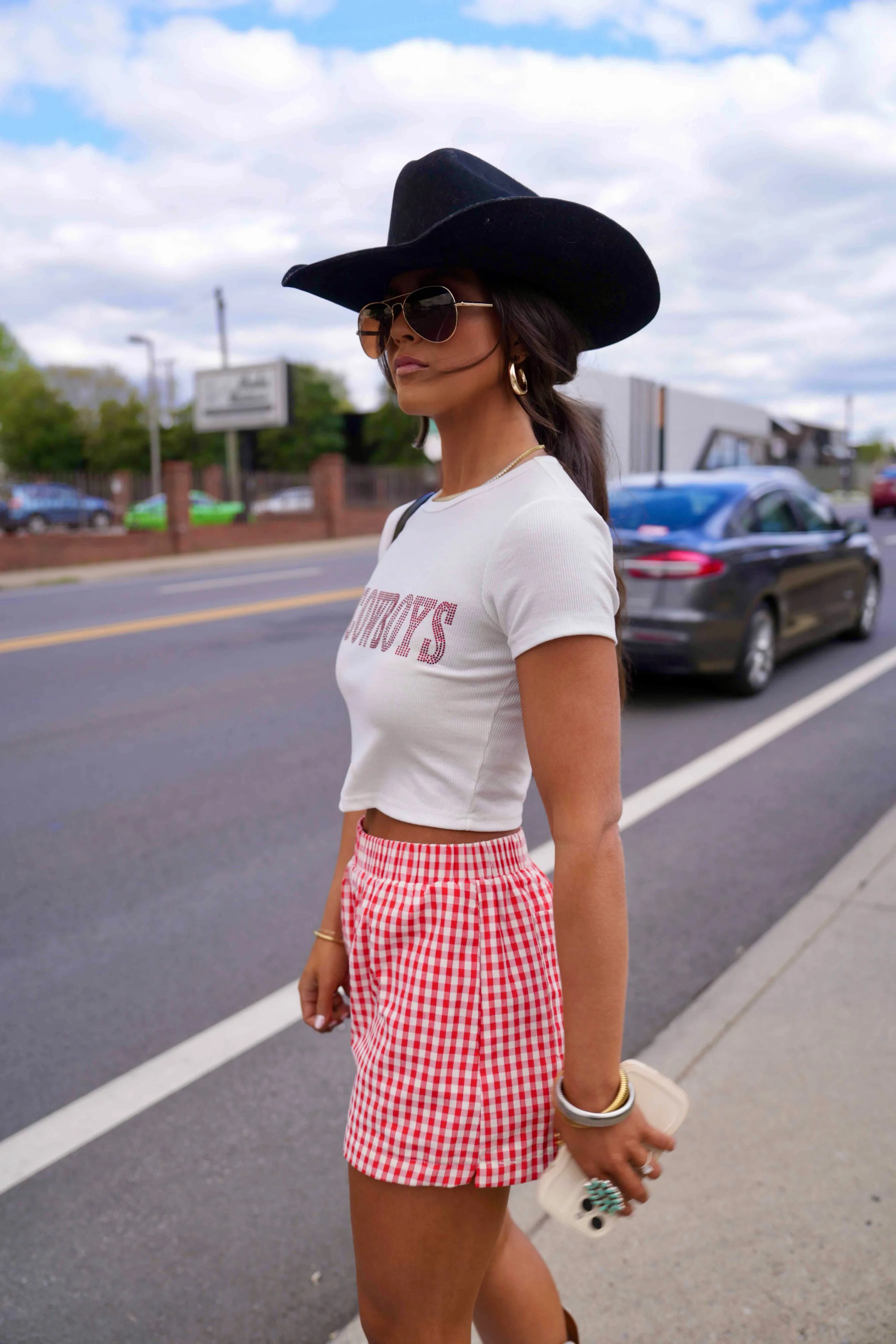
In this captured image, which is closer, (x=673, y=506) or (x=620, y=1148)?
(x=620, y=1148)

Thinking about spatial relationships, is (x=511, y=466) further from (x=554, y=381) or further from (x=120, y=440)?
(x=120, y=440)

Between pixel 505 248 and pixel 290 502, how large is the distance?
3131 cm

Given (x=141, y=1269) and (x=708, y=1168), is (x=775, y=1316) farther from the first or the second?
(x=141, y=1269)

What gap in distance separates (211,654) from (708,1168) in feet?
27.4

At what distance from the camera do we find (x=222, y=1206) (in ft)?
8.68

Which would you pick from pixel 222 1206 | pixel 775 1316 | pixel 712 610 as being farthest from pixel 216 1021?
pixel 712 610

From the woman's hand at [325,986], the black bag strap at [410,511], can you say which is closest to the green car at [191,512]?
the black bag strap at [410,511]

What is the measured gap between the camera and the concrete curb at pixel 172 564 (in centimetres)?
2041

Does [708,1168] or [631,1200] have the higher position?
[631,1200]

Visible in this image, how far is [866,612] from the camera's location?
34.3ft

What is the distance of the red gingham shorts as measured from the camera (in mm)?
1477

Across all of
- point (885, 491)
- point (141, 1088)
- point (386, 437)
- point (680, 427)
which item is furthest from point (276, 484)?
point (141, 1088)

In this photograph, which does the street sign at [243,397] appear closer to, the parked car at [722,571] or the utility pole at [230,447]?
the utility pole at [230,447]

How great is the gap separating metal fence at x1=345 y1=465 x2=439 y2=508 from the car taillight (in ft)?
83.8
